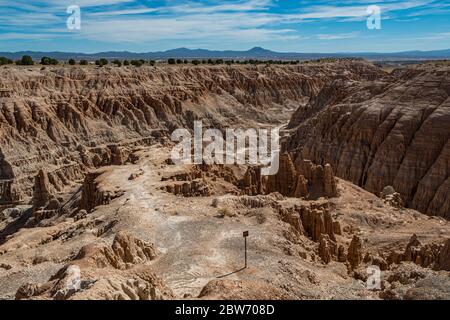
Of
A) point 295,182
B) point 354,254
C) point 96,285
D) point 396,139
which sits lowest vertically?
point 354,254

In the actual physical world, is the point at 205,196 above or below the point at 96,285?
below

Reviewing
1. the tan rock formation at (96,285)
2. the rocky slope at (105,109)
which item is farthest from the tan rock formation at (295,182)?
the tan rock formation at (96,285)

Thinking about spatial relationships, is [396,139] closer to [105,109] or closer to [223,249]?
[223,249]

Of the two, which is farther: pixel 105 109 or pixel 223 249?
pixel 105 109

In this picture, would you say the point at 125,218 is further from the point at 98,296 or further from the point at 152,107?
the point at 152,107

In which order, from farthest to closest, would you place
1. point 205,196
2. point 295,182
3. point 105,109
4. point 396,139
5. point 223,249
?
point 105,109 < point 396,139 < point 295,182 < point 205,196 < point 223,249

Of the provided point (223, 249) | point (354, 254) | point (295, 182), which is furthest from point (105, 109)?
point (354, 254)

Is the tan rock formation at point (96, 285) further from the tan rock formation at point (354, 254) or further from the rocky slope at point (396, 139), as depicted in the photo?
the rocky slope at point (396, 139)
